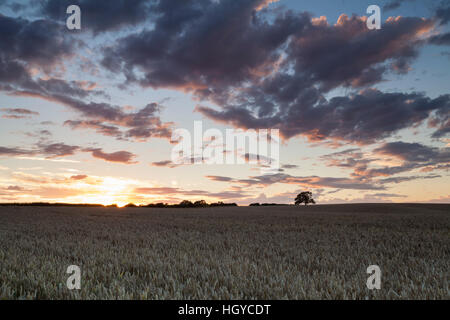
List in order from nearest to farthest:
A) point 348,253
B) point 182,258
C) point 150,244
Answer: point 182,258, point 348,253, point 150,244

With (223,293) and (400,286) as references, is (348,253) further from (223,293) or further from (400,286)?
(223,293)

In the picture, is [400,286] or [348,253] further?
[348,253]

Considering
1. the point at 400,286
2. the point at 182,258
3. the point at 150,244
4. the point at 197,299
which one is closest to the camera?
the point at 197,299

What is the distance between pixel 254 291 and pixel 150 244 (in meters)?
5.15

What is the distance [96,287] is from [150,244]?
4483 millimetres

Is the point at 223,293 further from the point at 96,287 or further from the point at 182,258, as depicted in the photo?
the point at 182,258

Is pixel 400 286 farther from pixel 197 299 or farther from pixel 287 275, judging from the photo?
pixel 197 299
